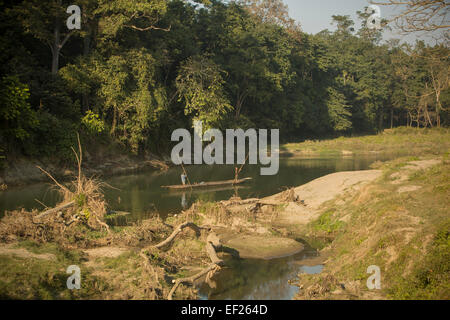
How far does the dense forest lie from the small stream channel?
409cm

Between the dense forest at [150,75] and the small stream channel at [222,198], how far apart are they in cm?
409

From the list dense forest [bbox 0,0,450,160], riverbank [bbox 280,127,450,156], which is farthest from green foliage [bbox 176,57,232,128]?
riverbank [bbox 280,127,450,156]

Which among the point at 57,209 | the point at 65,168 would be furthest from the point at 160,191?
the point at 57,209

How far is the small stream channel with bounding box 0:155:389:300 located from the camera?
413 inches

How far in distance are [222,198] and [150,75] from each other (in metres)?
14.5

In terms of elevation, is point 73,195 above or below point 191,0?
below

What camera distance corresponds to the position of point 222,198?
859 inches

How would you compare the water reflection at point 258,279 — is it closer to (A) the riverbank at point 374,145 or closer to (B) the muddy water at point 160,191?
(B) the muddy water at point 160,191

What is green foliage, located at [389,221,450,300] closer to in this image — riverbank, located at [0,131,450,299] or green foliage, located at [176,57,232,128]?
riverbank, located at [0,131,450,299]

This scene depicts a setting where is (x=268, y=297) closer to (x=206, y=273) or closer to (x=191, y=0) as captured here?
(x=206, y=273)

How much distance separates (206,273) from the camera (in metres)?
10.8
